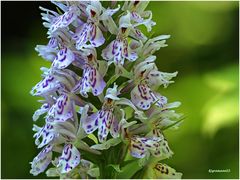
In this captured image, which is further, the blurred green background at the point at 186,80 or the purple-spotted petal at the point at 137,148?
the blurred green background at the point at 186,80

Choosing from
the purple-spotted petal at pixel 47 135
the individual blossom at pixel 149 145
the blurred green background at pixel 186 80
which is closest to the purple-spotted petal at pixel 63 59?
the purple-spotted petal at pixel 47 135

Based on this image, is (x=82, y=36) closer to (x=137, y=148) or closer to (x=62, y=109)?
(x=62, y=109)

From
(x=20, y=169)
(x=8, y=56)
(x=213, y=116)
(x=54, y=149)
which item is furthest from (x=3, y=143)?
(x=54, y=149)

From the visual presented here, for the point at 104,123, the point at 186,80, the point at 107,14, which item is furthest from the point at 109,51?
the point at 186,80

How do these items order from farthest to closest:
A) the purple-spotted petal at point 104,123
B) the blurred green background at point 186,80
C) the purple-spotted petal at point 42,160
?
the blurred green background at point 186,80 → the purple-spotted petal at point 42,160 → the purple-spotted petal at point 104,123

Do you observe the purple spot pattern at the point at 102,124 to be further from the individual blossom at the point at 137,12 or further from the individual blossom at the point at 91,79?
the individual blossom at the point at 137,12

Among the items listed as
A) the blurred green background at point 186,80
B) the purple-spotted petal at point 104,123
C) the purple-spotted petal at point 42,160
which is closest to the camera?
the purple-spotted petal at point 104,123

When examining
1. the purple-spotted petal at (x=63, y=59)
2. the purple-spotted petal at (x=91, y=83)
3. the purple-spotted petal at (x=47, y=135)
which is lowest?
the purple-spotted petal at (x=47, y=135)
